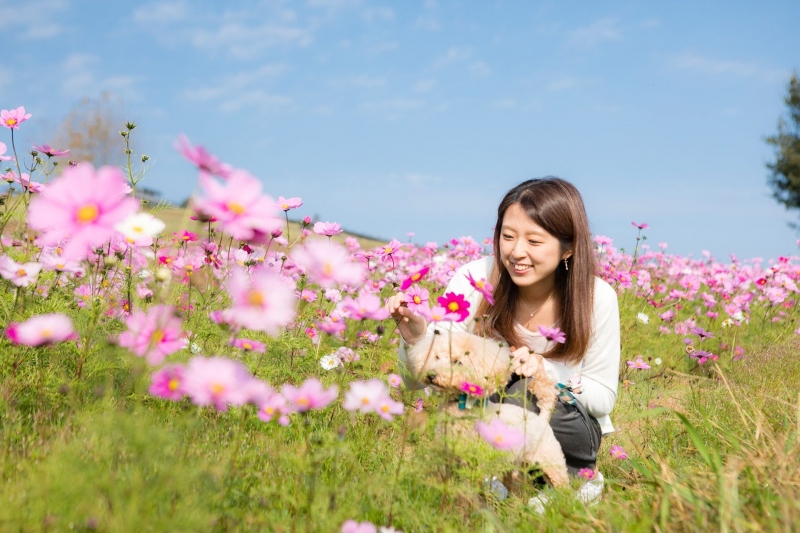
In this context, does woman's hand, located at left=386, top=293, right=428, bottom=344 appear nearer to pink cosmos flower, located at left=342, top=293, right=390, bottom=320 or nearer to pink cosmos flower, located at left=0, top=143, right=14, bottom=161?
pink cosmos flower, located at left=342, top=293, right=390, bottom=320

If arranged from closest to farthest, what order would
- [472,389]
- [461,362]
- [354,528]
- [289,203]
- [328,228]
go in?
[354,528], [472,389], [461,362], [289,203], [328,228]

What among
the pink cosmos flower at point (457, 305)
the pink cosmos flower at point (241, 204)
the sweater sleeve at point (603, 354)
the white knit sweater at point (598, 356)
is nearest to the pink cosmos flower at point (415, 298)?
the pink cosmos flower at point (457, 305)

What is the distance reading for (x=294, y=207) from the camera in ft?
10.7

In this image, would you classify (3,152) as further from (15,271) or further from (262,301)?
(262,301)

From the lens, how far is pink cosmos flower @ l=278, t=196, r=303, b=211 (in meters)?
3.24

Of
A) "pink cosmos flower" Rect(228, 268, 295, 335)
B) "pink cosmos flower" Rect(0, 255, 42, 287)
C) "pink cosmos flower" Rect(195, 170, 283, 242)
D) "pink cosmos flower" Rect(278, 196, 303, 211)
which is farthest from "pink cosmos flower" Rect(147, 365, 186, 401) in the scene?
"pink cosmos flower" Rect(278, 196, 303, 211)

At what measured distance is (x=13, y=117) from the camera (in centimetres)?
303

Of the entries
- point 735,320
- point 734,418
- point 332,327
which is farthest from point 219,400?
point 735,320

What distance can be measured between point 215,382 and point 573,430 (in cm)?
176

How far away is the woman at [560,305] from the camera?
270cm

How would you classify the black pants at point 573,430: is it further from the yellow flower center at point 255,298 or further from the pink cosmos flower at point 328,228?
the yellow flower center at point 255,298

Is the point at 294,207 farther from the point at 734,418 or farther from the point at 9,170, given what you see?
the point at 734,418

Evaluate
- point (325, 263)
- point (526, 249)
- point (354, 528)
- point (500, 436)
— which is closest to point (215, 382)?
point (325, 263)

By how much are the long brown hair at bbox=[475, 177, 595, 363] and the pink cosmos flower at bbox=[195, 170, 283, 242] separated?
5.47 feet
